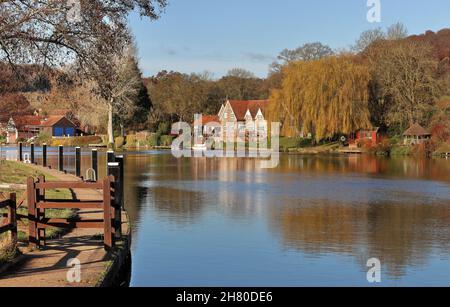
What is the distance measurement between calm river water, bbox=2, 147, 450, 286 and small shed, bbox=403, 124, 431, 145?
26.8 meters

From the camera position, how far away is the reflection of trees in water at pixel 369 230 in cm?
1340

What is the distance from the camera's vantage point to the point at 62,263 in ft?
31.8

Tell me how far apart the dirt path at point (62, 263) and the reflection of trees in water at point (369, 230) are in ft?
15.6

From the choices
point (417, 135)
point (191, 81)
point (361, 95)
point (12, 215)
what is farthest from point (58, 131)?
point (12, 215)

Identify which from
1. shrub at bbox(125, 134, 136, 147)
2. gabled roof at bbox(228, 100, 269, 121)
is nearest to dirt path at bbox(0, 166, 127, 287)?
shrub at bbox(125, 134, 136, 147)

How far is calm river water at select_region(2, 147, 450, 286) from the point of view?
11.6 metres

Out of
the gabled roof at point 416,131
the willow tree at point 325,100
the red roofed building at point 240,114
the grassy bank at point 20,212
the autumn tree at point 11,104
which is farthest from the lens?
the red roofed building at point 240,114

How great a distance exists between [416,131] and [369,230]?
4133 cm

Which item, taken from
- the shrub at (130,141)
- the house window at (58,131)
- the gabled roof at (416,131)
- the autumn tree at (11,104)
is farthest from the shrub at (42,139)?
the gabled roof at (416,131)

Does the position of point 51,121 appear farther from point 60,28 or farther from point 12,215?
point 12,215

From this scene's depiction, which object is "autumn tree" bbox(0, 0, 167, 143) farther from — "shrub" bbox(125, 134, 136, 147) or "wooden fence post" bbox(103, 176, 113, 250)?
"shrub" bbox(125, 134, 136, 147)

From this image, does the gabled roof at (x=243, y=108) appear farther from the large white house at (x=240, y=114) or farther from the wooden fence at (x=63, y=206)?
the wooden fence at (x=63, y=206)

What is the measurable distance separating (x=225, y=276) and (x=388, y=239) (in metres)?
5.14
